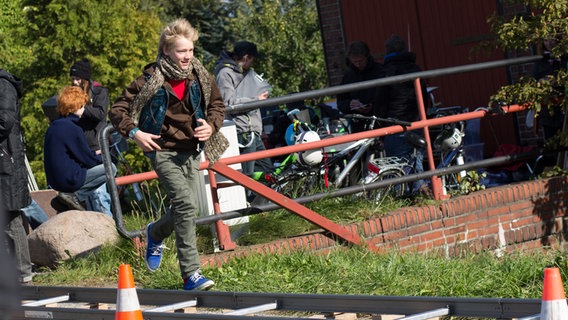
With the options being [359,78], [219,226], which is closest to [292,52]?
[359,78]

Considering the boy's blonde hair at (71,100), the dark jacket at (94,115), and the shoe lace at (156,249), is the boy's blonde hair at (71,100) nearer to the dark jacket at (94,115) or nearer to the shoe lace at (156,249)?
the dark jacket at (94,115)

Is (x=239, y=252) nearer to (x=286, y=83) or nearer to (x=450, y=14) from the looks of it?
(x=450, y=14)

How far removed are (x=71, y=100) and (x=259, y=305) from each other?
4.75 meters

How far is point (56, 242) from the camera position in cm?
984

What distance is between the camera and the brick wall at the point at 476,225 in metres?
9.98

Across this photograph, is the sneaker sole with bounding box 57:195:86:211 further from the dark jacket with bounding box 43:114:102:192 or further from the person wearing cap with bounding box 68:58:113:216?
the dark jacket with bounding box 43:114:102:192

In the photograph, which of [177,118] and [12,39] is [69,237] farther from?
[12,39]

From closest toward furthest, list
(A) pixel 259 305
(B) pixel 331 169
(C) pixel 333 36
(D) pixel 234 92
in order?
(A) pixel 259 305, (B) pixel 331 169, (D) pixel 234 92, (C) pixel 333 36

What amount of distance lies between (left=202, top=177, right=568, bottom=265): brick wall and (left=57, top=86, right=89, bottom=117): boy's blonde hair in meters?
2.86

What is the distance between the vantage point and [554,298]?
501 cm

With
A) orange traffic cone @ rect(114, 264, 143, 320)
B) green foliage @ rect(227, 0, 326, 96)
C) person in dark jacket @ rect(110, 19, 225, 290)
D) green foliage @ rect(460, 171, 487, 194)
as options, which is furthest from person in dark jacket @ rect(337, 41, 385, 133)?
green foliage @ rect(227, 0, 326, 96)

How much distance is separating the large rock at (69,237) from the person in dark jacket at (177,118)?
175cm

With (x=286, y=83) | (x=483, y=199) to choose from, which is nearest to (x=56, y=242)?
(x=483, y=199)

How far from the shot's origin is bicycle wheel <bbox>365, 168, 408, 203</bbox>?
416 inches
